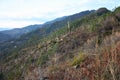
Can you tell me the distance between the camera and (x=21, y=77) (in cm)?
671

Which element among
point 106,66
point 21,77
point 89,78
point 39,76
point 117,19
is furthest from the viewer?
point 117,19

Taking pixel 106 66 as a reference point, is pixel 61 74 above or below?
below

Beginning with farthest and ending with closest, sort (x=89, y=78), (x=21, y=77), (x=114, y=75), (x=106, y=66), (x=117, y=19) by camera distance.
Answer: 1. (x=117, y=19)
2. (x=21, y=77)
3. (x=89, y=78)
4. (x=106, y=66)
5. (x=114, y=75)

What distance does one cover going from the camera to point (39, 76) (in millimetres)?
6250

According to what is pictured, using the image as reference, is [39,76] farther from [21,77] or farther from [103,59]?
[103,59]

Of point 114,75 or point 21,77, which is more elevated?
point 114,75

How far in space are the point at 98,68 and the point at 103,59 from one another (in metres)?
0.20

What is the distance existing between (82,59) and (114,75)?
3.18 m

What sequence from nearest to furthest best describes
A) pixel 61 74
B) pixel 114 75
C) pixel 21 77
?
pixel 114 75
pixel 61 74
pixel 21 77

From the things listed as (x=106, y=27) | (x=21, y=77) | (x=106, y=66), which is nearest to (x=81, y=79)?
(x=106, y=66)

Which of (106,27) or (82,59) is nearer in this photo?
(82,59)

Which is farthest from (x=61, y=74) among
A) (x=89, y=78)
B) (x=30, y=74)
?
(x=89, y=78)

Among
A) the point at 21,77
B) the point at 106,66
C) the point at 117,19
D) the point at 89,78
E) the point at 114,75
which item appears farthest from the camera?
the point at 117,19

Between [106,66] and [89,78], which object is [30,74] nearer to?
[89,78]
